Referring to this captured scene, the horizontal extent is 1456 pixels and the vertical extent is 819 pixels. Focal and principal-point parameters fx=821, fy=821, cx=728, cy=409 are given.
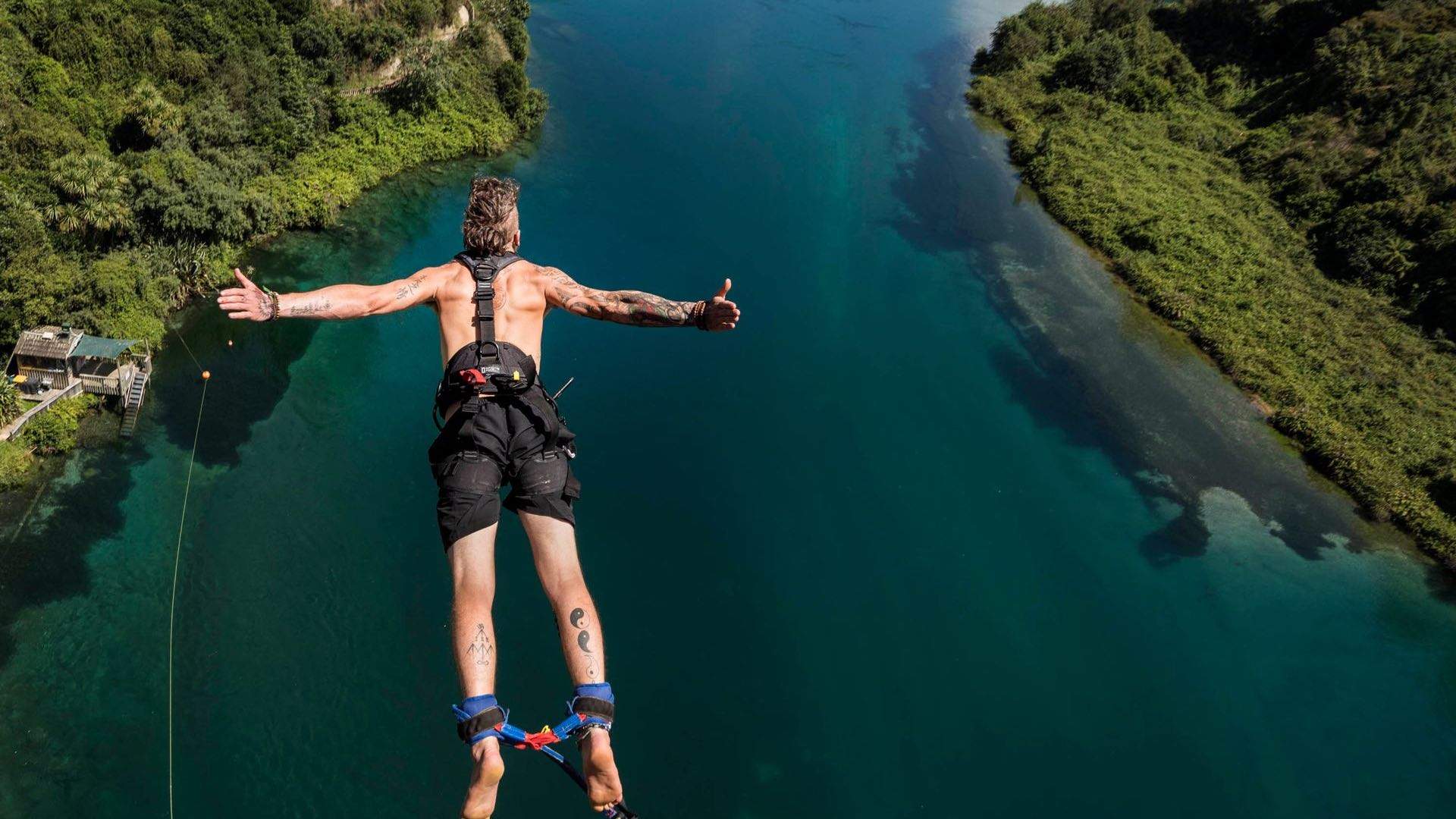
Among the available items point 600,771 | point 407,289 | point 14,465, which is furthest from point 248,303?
point 14,465

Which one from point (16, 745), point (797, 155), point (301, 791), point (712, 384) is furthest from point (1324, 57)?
point (16, 745)

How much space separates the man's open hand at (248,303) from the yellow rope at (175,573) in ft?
40.5

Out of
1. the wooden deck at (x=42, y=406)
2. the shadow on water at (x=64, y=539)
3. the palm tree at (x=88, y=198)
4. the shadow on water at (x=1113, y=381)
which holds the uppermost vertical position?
the shadow on water at (x=1113, y=381)

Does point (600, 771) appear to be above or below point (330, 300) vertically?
below

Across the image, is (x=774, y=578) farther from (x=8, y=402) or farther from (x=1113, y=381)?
(x=8, y=402)

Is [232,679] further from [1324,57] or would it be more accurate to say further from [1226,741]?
[1324,57]

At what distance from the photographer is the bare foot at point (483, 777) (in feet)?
11.5

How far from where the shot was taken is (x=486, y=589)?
13.6 ft

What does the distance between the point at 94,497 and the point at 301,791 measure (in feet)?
24.6

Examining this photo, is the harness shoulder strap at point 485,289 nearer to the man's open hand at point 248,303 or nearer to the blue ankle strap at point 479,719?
the man's open hand at point 248,303

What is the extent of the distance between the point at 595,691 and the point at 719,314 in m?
1.94

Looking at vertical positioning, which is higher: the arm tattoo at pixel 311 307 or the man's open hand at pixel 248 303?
the man's open hand at pixel 248 303

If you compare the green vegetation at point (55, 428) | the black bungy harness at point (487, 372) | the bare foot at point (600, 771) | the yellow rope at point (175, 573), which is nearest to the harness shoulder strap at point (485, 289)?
the black bungy harness at point (487, 372)

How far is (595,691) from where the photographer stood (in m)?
3.79
